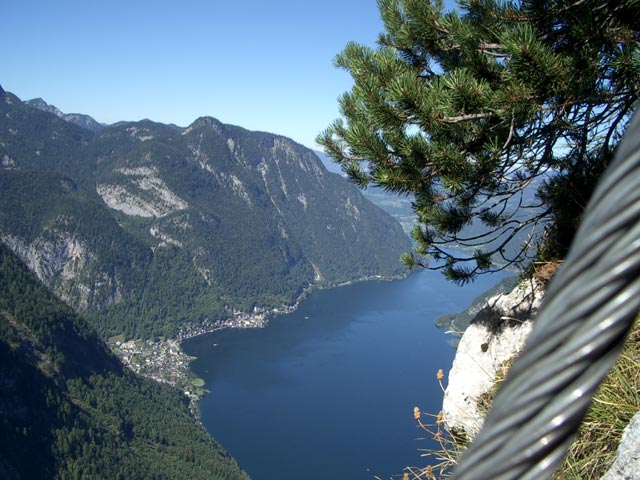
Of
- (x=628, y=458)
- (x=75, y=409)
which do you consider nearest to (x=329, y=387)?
(x=75, y=409)

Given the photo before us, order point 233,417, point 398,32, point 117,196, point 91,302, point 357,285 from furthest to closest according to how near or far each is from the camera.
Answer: point 117,196 < point 357,285 < point 91,302 < point 233,417 < point 398,32

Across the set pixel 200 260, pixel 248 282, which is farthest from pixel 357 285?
pixel 200 260

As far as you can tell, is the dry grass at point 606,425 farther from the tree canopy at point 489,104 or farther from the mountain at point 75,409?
the mountain at point 75,409

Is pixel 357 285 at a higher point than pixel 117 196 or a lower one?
lower

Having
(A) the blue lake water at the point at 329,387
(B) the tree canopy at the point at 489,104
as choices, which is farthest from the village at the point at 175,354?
(B) the tree canopy at the point at 489,104

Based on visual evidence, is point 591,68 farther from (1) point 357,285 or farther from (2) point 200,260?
(2) point 200,260

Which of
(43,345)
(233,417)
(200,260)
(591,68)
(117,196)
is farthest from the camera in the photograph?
(117,196)

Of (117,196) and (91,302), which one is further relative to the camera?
(117,196)
